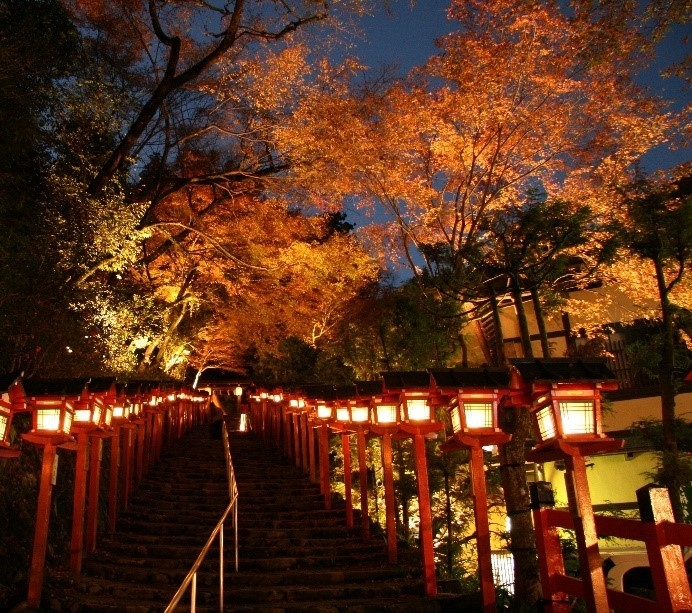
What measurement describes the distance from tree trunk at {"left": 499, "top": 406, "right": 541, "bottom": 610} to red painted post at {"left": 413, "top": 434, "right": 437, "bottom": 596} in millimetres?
1356

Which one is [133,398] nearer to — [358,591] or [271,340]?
[358,591]

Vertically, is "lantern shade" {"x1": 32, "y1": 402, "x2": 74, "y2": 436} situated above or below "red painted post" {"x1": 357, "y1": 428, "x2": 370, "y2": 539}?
above

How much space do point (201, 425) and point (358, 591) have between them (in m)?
23.9

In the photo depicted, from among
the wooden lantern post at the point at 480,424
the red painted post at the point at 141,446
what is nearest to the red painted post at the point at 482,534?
the wooden lantern post at the point at 480,424

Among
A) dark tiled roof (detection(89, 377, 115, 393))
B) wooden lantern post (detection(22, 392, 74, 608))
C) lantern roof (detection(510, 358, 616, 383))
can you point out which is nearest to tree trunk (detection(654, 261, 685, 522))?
lantern roof (detection(510, 358, 616, 383))

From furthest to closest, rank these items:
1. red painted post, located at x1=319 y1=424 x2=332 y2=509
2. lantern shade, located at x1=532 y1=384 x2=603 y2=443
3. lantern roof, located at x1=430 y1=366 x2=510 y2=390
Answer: red painted post, located at x1=319 y1=424 x2=332 y2=509 → lantern roof, located at x1=430 y1=366 x2=510 y2=390 → lantern shade, located at x1=532 y1=384 x2=603 y2=443

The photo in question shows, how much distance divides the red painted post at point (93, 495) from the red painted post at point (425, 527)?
6.28 metres

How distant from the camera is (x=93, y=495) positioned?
36.4ft

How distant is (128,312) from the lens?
567 inches

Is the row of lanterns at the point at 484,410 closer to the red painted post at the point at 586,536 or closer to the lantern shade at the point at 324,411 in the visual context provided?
the red painted post at the point at 586,536

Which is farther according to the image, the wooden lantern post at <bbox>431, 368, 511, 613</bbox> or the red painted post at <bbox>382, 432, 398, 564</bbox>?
the red painted post at <bbox>382, 432, 398, 564</bbox>

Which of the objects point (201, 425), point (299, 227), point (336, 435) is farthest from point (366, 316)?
point (201, 425)

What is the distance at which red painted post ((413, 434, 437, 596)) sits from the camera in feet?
31.4

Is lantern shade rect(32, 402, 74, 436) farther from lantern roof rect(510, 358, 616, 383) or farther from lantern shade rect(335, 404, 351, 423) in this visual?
lantern roof rect(510, 358, 616, 383)
